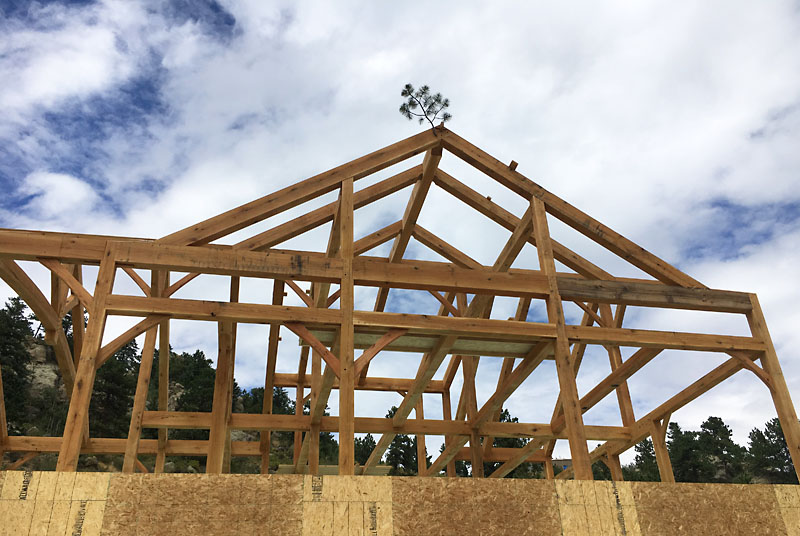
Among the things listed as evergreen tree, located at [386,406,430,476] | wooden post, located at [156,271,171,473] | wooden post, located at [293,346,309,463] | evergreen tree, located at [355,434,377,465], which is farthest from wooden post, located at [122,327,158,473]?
evergreen tree, located at [355,434,377,465]

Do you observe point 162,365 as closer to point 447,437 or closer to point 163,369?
point 163,369

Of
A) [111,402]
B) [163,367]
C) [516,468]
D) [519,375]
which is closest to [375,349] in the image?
[519,375]

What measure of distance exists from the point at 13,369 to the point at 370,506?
30650mm

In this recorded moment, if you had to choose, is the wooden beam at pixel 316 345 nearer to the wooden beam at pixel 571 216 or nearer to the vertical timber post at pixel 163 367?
the wooden beam at pixel 571 216

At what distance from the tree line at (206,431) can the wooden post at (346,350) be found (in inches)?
643

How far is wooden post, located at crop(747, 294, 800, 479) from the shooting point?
884 cm

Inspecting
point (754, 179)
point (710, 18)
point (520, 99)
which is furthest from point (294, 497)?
point (754, 179)

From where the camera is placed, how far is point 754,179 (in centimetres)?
2198

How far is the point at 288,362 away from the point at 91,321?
40012 millimetres

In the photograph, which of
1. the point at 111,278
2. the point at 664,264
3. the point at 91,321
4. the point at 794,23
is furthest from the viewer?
the point at 794,23

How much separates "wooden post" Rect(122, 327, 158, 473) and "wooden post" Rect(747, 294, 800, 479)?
11.0 meters

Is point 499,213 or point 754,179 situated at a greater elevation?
point 754,179

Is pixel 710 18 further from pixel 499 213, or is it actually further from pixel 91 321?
pixel 91 321

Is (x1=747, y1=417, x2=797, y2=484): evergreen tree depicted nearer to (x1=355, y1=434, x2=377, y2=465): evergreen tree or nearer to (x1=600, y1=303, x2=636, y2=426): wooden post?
(x1=355, y1=434, x2=377, y2=465): evergreen tree
